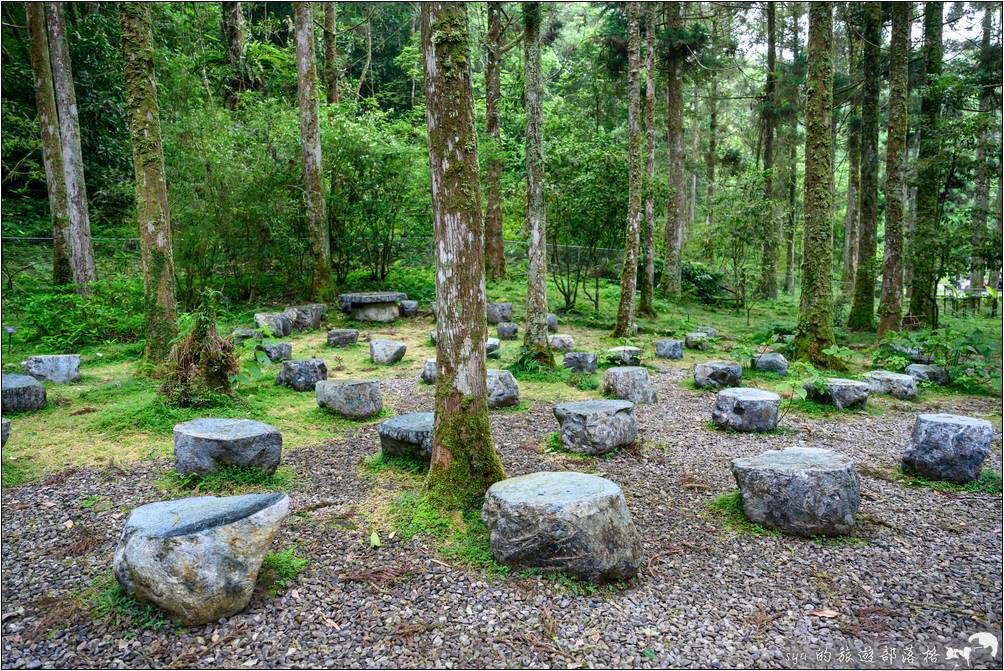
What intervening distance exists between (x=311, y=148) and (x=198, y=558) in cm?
1219

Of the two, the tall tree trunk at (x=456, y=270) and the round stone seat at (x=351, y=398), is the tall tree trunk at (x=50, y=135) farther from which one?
the tall tree trunk at (x=456, y=270)

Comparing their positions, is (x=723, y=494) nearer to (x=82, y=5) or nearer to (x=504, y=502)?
(x=504, y=502)

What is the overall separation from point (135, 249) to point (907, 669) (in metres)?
17.7

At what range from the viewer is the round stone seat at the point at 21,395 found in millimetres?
6527

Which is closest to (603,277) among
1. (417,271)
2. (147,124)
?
(417,271)

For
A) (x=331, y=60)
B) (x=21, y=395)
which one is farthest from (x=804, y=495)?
(x=331, y=60)

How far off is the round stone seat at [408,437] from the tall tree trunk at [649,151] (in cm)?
1013

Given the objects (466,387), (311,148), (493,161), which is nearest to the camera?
(466,387)

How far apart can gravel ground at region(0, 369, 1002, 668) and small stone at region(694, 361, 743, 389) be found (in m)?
3.56

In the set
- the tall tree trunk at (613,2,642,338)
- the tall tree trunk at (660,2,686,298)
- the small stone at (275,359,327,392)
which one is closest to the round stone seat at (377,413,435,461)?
the small stone at (275,359,327,392)

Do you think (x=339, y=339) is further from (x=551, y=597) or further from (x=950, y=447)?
(x=950, y=447)

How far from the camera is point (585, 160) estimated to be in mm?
13500

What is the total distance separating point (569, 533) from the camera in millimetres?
3443

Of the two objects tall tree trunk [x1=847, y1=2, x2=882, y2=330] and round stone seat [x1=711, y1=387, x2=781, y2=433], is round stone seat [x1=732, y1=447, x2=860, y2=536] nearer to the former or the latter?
round stone seat [x1=711, y1=387, x2=781, y2=433]
